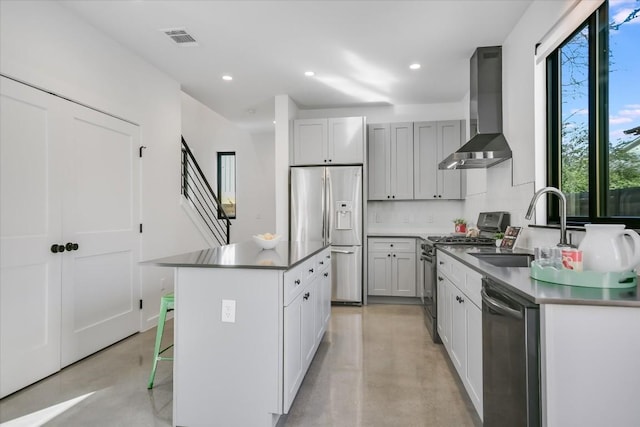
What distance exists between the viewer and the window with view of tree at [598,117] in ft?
6.05

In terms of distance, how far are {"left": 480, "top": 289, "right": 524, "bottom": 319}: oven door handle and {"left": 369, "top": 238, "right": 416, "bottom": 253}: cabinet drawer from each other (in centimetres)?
314

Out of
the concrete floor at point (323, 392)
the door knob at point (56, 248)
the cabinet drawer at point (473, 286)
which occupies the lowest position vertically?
the concrete floor at point (323, 392)

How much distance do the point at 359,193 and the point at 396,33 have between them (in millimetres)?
2111

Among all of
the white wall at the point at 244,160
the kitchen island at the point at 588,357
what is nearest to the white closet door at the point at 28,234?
the kitchen island at the point at 588,357

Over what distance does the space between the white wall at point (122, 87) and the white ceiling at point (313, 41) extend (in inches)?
6.8

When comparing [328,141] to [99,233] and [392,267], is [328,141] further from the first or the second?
[99,233]

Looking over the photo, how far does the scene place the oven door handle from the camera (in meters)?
1.37

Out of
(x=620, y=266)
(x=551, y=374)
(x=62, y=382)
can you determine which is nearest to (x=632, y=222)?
(x=620, y=266)

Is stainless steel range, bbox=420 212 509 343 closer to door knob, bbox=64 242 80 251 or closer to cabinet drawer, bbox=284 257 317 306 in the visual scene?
cabinet drawer, bbox=284 257 317 306

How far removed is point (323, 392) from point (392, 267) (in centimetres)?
271

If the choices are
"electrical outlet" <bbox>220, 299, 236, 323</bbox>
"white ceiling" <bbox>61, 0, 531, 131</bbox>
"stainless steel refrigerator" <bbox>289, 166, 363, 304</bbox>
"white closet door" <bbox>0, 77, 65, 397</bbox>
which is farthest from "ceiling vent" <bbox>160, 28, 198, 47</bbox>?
"electrical outlet" <bbox>220, 299, 236, 323</bbox>

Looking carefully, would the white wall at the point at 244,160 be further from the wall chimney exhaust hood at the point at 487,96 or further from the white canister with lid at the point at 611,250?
the white canister with lid at the point at 611,250

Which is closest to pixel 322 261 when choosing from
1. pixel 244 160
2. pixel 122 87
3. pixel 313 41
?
pixel 313 41

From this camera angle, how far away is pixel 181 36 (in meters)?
3.25
